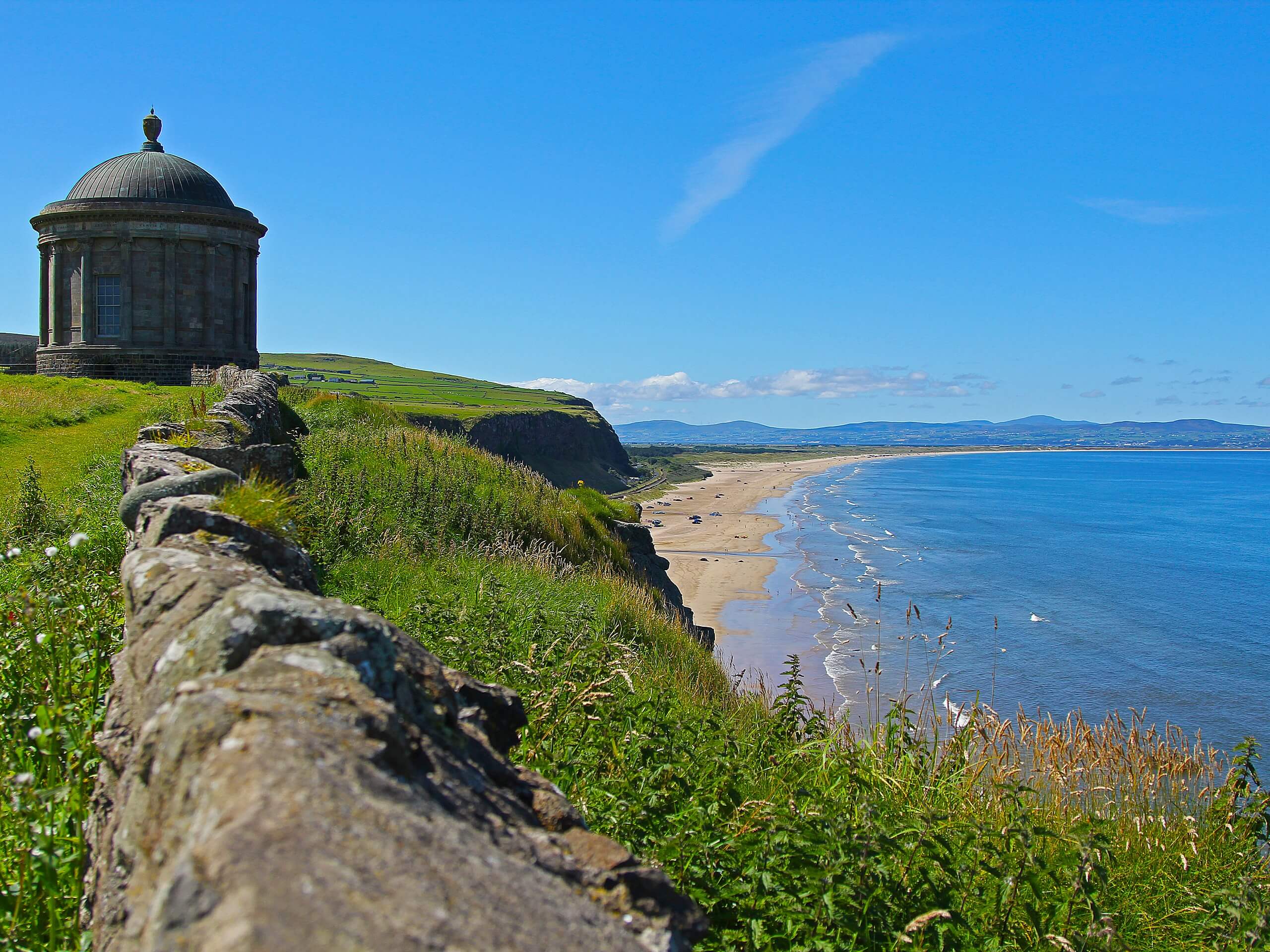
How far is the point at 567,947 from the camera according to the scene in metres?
1.63

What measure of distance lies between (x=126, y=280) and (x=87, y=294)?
50.6 inches

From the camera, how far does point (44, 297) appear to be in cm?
3039

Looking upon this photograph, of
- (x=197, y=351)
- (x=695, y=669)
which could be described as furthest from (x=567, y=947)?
(x=197, y=351)

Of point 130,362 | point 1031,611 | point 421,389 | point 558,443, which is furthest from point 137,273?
point 421,389

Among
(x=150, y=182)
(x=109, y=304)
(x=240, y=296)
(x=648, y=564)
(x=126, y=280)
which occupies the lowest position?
(x=648, y=564)

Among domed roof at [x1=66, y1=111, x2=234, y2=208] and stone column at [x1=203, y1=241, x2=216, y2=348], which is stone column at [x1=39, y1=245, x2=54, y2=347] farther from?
stone column at [x1=203, y1=241, x2=216, y2=348]

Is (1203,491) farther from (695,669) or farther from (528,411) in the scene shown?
(695,669)

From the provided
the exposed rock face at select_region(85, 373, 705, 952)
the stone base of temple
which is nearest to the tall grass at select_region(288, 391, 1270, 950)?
the exposed rock face at select_region(85, 373, 705, 952)

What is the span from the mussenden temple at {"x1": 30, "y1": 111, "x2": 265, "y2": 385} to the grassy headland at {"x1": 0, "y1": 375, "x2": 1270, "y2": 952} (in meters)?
22.0

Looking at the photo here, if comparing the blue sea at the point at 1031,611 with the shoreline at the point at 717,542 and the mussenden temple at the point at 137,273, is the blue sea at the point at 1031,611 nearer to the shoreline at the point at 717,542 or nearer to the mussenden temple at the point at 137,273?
the shoreline at the point at 717,542

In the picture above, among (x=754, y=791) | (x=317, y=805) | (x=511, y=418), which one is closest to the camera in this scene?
(x=317, y=805)

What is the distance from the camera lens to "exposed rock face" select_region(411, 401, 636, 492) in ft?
264

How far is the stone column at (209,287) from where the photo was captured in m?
29.1

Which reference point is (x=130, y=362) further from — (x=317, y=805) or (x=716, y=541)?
(x=716, y=541)
